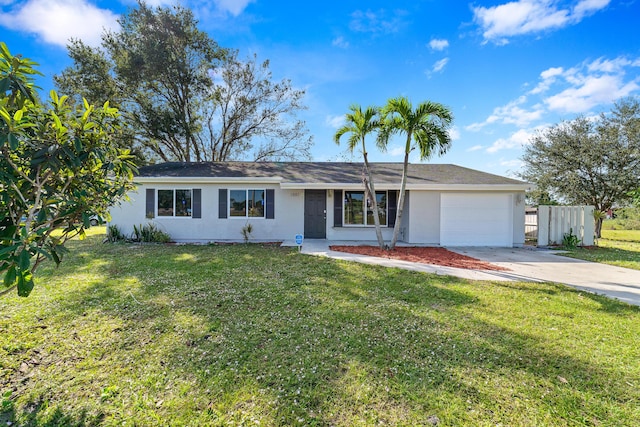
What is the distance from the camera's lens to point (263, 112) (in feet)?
69.3

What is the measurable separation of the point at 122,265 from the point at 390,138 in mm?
8698

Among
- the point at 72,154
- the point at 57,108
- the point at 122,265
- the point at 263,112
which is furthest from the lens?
the point at 263,112

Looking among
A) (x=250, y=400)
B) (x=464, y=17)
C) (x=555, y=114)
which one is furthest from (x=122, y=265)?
(x=555, y=114)

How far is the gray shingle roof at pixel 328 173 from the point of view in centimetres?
1131

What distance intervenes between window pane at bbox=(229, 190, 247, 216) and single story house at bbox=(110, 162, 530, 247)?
0.04m

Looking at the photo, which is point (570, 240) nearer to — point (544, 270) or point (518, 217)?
point (518, 217)

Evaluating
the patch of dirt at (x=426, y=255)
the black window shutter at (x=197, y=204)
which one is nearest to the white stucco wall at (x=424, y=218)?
the patch of dirt at (x=426, y=255)

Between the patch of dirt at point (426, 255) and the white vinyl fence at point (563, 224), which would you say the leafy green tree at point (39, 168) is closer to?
the patch of dirt at point (426, 255)

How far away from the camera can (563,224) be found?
11.4 m

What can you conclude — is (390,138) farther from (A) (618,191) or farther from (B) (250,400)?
(A) (618,191)

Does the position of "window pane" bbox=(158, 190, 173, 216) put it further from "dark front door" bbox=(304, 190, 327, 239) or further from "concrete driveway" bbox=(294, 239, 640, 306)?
"concrete driveway" bbox=(294, 239, 640, 306)

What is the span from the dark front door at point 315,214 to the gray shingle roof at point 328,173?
760mm

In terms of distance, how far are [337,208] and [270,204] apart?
2.83 meters

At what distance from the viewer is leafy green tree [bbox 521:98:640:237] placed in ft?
48.7
